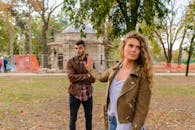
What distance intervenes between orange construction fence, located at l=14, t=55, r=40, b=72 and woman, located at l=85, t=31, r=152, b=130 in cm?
4037

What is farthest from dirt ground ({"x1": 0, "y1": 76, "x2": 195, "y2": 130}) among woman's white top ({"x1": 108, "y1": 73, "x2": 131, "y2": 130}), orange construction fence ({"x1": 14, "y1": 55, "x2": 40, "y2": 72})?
orange construction fence ({"x1": 14, "y1": 55, "x2": 40, "y2": 72})

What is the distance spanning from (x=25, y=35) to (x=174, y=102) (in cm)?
6158

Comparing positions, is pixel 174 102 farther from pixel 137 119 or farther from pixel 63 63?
pixel 63 63

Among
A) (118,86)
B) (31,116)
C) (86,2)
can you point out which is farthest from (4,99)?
(118,86)

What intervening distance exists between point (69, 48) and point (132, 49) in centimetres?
4143

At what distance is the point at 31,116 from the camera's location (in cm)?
1055

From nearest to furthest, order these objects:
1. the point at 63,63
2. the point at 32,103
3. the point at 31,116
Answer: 1. the point at 31,116
2. the point at 32,103
3. the point at 63,63

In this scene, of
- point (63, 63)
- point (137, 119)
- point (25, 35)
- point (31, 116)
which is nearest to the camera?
point (137, 119)

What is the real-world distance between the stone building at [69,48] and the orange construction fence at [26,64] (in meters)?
3.47

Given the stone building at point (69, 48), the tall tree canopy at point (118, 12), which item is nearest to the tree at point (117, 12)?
the tall tree canopy at point (118, 12)

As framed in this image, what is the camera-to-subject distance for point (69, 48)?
147ft

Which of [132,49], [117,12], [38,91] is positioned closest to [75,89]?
[132,49]

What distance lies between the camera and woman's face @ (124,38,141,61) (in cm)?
367

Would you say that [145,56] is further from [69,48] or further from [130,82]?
[69,48]
